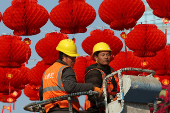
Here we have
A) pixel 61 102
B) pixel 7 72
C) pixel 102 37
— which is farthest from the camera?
pixel 7 72

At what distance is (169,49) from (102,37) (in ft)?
11.2

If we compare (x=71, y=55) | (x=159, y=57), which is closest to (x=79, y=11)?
(x=159, y=57)

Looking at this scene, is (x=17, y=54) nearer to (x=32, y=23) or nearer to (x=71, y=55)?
(x=32, y=23)

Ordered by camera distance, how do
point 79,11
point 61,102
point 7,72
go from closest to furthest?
1. point 61,102
2. point 79,11
3. point 7,72

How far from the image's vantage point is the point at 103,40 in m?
12.8

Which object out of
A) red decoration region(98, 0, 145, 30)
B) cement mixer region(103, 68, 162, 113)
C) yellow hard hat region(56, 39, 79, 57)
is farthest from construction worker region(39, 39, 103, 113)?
red decoration region(98, 0, 145, 30)

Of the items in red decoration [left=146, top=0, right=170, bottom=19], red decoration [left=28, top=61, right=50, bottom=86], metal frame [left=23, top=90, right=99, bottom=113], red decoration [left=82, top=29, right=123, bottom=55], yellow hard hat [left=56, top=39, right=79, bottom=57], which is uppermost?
red decoration [left=146, top=0, right=170, bottom=19]

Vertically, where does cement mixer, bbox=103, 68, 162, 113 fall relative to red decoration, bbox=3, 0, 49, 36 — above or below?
below

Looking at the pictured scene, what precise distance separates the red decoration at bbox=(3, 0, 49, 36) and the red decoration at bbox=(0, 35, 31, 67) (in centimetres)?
119

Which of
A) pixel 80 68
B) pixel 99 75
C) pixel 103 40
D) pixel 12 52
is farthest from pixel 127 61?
pixel 99 75

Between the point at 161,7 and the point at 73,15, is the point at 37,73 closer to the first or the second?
the point at 73,15

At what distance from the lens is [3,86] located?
16.8 m

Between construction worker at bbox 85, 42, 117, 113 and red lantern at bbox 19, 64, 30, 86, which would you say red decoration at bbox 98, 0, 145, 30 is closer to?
construction worker at bbox 85, 42, 117, 113

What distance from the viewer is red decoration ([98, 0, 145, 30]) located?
438 inches
